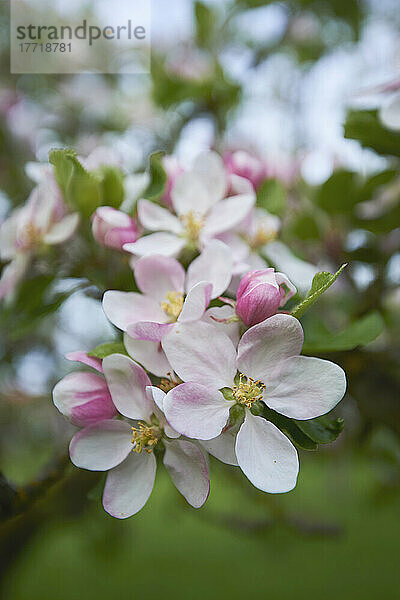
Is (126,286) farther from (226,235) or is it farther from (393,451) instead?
(393,451)

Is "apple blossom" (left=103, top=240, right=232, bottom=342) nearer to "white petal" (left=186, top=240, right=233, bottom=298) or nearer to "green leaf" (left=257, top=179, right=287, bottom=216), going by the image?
"white petal" (left=186, top=240, right=233, bottom=298)

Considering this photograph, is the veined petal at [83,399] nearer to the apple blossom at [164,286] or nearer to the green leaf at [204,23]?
the apple blossom at [164,286]

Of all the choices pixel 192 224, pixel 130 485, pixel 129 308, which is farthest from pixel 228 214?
pixel 130 485

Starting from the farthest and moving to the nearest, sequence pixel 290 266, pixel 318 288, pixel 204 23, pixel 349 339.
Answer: pixel 204 23
pixel 290 266
pixel 349 339
pixel 318 288

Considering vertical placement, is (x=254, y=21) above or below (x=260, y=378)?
above

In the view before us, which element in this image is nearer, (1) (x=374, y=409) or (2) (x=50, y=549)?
(1) (x=374, y=409)

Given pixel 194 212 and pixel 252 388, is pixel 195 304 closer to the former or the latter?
pixel 252 388

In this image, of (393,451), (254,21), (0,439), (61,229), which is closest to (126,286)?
(61,229)
